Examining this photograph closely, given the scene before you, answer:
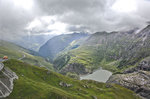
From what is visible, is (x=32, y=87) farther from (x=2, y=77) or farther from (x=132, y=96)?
(x=132, y=96)

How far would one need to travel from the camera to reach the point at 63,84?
483 ft

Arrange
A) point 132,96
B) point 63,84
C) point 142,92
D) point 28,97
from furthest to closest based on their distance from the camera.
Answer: point 142,92 < point 132,96 < point 63,84 < point 28,97

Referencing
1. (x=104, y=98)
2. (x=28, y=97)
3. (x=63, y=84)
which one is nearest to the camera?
(x=28, y=97)

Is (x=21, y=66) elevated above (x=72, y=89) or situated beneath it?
elevated above

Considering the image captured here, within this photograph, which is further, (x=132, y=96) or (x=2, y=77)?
(x=132, y=96)

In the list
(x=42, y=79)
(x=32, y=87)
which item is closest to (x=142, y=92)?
(x=42, y=79)

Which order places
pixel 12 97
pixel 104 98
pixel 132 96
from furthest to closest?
pixel 132 96, pixel 104 98, pixel 12 97

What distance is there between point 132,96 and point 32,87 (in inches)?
6101

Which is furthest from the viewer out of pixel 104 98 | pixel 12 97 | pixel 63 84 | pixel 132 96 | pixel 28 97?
pixel 132 96

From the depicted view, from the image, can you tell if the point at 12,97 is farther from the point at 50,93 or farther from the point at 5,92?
the point at 50,93

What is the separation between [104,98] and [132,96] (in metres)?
70.0

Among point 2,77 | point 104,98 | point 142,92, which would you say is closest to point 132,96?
point 142,92

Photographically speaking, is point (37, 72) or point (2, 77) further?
point (37, 72)

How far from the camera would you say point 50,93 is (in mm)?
97562
